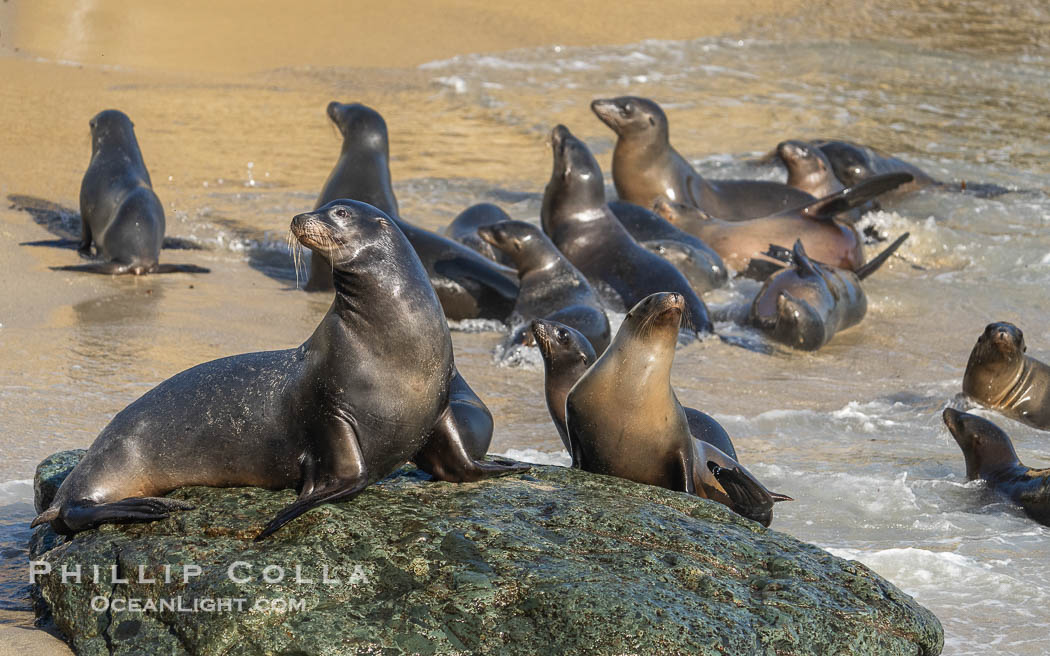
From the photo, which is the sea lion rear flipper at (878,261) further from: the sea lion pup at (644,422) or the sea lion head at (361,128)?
the sea lion pup at (644,422)

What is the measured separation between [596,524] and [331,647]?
1021mm

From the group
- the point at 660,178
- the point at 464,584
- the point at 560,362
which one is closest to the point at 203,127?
the point at 660,178

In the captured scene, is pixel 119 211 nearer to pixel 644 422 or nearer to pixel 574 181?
pixel 574 181

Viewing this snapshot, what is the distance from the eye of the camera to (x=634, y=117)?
37.7ft

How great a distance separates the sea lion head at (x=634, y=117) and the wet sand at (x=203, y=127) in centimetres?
164

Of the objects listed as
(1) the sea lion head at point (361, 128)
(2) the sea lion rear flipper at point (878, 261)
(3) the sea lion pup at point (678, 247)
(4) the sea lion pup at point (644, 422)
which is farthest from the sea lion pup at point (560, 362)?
(2) the sea lion rear flipper at point (878, 261)

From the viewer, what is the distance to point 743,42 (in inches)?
972

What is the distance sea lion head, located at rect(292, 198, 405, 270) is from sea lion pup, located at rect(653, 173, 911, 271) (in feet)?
21.9

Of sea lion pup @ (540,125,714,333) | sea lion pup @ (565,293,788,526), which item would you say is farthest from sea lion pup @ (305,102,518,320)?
sea lion pup @ (565,293,788,526)

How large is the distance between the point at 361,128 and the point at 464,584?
6.87 metres

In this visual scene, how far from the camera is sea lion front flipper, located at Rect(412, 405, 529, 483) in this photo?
162 inches

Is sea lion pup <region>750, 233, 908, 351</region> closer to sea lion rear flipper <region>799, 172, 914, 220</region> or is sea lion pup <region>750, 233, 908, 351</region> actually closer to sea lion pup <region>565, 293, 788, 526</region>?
sea lion rear flipper <region>799, 172, 914, 220</region>

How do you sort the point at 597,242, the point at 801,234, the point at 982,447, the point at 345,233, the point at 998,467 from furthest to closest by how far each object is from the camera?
the point at 801,234, the point at 597,242, the point at 982,447, the point at 998,467, the point at 345,233

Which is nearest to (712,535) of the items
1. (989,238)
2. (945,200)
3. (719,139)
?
(989,238)
